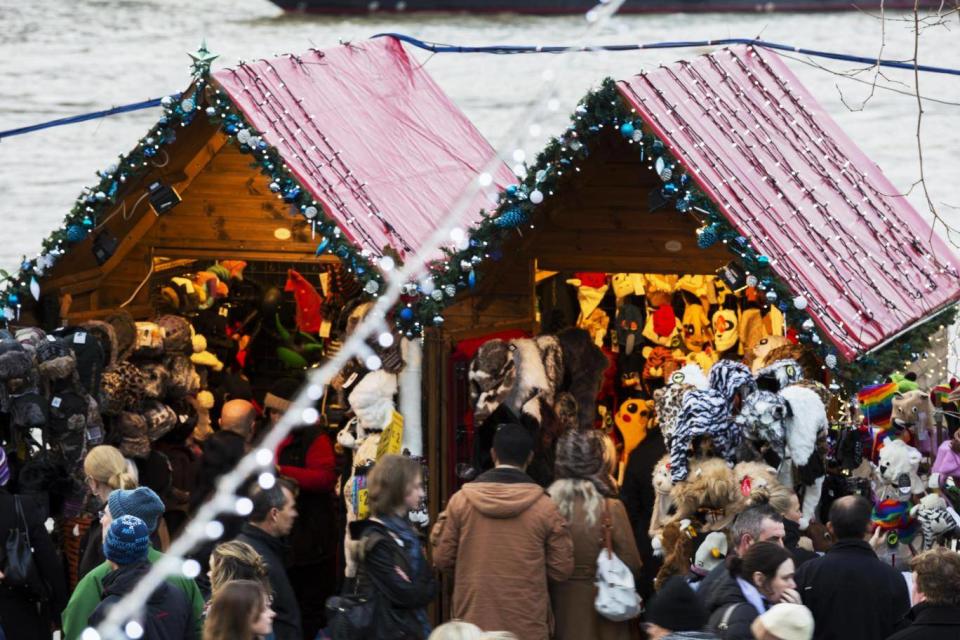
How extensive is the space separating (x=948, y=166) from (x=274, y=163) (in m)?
19.0

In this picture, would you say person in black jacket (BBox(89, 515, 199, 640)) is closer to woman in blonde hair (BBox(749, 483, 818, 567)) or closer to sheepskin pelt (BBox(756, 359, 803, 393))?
woman in blonde hair (BBox(749, 483, 818, 567))

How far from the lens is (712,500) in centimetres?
719

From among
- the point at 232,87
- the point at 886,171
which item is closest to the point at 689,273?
the point at 232,87

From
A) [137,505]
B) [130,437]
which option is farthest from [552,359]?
[137,505]

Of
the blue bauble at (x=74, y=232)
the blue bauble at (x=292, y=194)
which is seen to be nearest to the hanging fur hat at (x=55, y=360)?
the blue bauble at (x=74, y=232)

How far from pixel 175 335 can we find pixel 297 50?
25.8 m

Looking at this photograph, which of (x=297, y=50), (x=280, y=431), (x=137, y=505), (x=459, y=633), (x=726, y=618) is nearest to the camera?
(x=459, y=633)

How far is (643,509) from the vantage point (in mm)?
8688

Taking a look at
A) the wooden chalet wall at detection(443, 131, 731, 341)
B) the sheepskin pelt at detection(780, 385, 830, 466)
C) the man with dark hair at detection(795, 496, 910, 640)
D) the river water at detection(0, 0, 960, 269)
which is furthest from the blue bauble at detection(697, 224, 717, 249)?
the river water at detection(0, 0, 960, 269)

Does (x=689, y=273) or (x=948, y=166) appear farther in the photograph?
(x=948, y=166)

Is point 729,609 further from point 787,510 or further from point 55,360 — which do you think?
point 55,360

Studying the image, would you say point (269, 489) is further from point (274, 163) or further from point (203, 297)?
point (203, 297)

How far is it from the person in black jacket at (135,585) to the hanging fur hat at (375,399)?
226 cm

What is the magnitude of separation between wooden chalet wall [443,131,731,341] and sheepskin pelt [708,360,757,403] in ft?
4.51
